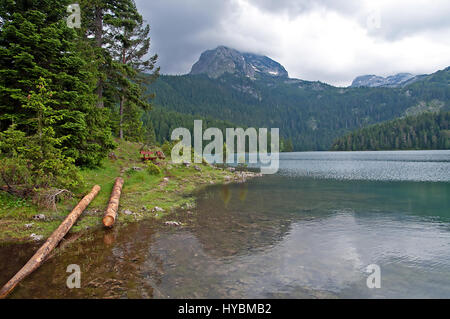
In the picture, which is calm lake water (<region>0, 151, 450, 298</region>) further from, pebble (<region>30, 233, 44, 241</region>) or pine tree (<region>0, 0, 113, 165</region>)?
pine tree (<region>0, 0, 113, 165</region>)

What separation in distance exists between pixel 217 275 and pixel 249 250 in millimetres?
2848

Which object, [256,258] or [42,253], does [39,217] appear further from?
[256,258]

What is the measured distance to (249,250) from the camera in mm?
11625

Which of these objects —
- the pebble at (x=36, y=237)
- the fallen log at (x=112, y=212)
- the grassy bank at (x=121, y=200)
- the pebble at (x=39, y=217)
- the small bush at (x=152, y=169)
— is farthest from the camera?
the small bush at (x=152, y=169)

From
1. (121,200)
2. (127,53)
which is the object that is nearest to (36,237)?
(121,200)

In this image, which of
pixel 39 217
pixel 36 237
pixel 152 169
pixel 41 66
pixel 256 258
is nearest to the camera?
pixel 256 258

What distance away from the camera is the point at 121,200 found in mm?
19828

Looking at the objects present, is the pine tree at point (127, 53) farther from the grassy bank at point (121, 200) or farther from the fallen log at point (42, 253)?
the fallen log at point (42, 253)

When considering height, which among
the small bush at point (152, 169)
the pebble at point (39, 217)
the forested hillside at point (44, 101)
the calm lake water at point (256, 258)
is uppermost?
the forested hillside at point (44, 101)

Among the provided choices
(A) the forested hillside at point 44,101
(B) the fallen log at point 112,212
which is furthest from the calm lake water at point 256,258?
(A) the forested hillside at point 44,101

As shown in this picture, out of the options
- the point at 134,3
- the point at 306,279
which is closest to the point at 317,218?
the point at 306,279

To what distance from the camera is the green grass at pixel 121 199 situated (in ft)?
44.4

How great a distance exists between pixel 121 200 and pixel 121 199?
290mm
